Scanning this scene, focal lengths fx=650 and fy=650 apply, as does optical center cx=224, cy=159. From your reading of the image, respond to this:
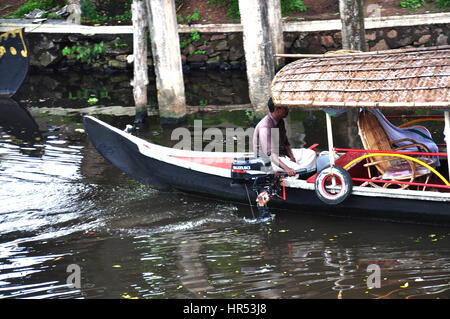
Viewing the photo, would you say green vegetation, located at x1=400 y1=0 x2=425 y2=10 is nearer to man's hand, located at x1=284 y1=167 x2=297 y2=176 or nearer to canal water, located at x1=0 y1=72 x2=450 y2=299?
canal water, located at x1=0 y1=72 x2=450 y2=299

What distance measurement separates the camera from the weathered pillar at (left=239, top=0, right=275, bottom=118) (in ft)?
39.1

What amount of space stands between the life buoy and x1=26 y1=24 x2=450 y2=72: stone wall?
9643mm

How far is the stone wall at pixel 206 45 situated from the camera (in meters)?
16.7

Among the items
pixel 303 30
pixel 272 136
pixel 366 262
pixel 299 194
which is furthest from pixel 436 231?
pixel 303 30

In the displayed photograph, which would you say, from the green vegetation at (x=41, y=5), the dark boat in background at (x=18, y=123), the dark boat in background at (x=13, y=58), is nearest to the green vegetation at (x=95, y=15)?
the green vegetation at (x=41, y=5)

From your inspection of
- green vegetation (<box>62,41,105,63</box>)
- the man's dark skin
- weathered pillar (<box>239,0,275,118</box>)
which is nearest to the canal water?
the man's dark skin

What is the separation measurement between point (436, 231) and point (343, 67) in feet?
7.43

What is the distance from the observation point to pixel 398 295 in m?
6.28

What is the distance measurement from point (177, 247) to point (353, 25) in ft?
17.3

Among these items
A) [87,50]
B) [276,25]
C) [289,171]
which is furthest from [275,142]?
[87,50]

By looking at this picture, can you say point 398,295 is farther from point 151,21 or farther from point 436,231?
point 151,21

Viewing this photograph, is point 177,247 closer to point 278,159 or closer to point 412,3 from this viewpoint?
→ point 278,159

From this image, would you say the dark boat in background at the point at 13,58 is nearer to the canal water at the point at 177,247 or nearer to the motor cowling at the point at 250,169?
the canal water at the point at 177,247
